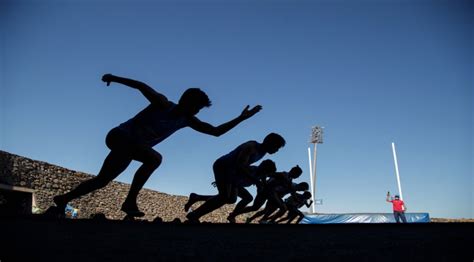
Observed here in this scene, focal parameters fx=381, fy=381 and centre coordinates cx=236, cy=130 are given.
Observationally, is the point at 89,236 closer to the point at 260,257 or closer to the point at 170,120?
the point at 260,257

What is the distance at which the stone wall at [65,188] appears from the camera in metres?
15.5

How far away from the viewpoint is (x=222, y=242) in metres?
2.35

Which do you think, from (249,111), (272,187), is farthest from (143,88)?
(272,187)

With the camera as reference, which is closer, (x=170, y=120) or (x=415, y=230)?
(x=415, y=230)

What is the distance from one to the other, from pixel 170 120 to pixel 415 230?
268 centimetres

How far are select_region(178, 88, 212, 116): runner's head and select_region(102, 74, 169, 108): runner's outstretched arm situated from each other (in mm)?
189

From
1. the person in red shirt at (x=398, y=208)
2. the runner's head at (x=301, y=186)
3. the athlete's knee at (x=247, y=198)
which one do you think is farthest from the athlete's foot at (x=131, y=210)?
the person in red shirt at (x=398, y=208)

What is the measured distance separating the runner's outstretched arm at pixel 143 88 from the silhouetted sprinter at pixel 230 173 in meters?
1.58

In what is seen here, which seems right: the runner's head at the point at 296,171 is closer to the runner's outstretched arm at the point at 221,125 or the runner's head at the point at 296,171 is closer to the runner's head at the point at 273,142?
the runner's head at the point at 273,142

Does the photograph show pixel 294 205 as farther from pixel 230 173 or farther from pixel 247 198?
pixel 230 173

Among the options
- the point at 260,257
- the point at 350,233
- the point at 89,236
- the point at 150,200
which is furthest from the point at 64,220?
the point at 150,200

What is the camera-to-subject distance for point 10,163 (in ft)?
50.3

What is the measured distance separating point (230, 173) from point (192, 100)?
1512 mm

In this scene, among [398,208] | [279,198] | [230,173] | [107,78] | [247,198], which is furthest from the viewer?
[398,208]
